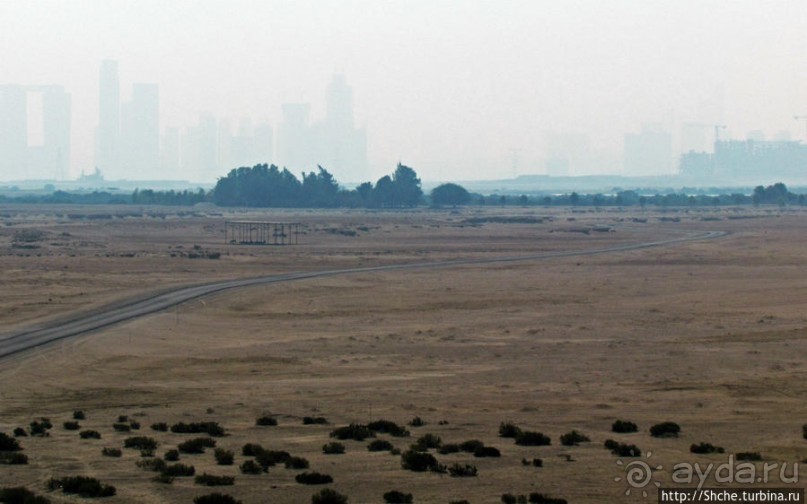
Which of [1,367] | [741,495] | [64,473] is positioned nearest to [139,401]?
[1,367]

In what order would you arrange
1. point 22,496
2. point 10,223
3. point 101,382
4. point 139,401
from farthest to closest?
point 10,223 → point 101,382 → point 139,401 → point 22,496

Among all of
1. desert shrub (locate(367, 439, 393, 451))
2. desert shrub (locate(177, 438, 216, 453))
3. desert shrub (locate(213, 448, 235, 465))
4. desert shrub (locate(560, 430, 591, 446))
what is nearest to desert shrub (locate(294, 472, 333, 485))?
desert shrub (locate(213, 448, 235, 465))

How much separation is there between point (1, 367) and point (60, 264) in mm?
49879

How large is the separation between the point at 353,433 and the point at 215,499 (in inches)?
276

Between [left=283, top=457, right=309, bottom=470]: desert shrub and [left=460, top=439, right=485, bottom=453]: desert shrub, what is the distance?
353cm

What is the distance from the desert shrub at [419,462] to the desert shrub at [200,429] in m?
5.62

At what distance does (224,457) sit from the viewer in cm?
2347

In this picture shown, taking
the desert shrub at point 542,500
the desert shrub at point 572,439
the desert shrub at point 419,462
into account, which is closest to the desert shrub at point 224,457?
the desert shrub at point 419,462

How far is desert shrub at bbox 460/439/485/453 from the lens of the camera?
24.7 metres

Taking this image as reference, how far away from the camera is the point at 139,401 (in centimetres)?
3300

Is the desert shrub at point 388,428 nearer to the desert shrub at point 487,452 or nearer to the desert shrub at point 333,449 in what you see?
the desert shrub at point 333,449

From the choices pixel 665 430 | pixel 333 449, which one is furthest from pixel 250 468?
pixel 665 430

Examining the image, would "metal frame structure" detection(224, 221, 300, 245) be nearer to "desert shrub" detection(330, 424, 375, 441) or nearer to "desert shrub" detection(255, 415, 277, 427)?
"desert shrub" detection(255, 415, 277, 427)

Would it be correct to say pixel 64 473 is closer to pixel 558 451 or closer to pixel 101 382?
pixel 558 451
